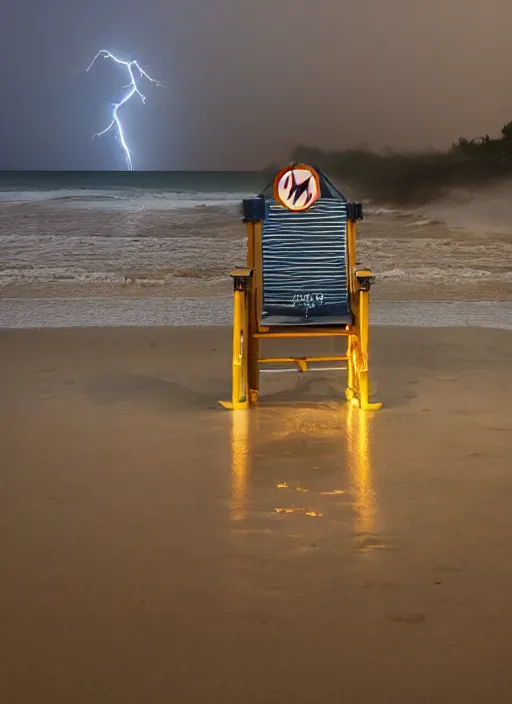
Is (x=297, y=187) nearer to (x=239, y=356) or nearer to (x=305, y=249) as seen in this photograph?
(x=305, y=249)

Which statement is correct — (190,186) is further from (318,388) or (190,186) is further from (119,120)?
(318,388)

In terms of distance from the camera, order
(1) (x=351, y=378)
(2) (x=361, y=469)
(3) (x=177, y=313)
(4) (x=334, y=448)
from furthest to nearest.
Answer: (3) (x=177, y=313), (1) (x=351, y=378), (4) (x=334, y=448), (2) (x=361, y=469)

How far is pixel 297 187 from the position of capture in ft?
13.7

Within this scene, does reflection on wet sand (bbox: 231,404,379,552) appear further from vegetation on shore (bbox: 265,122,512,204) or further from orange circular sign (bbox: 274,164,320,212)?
vegetation on shore (bbox: 265,122,512,204)

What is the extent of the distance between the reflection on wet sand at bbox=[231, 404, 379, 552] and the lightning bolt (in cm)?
1487

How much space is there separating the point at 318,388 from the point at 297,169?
100cm

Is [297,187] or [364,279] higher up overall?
[297,187]

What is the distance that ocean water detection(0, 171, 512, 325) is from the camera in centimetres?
998

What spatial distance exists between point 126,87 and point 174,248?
4809 millimetres

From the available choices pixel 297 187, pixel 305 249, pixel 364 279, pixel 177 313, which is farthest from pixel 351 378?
pixel 177 313

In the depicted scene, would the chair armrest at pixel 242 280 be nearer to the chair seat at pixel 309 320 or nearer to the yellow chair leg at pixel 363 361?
the chair seat at pixel 309 320

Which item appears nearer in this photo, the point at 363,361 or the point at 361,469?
the point at 361,469

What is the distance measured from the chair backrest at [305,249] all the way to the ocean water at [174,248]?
2350mm

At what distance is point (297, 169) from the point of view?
4.12 meters
